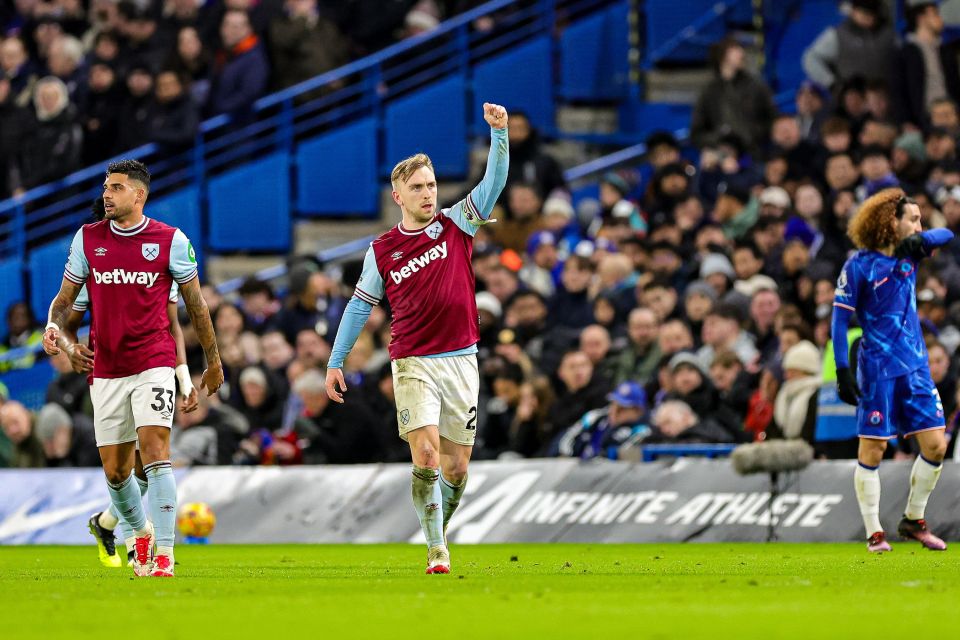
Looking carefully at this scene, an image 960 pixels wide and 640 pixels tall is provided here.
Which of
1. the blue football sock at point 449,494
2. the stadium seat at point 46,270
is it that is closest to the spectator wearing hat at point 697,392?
the blue football sock at point 449,494

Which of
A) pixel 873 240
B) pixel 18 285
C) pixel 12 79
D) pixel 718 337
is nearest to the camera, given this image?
pixel 873 240

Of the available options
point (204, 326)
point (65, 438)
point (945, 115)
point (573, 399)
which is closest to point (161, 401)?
point (204, 326)

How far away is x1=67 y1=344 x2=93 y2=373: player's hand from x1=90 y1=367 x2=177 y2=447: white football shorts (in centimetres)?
23

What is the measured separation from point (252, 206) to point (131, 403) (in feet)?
47.0

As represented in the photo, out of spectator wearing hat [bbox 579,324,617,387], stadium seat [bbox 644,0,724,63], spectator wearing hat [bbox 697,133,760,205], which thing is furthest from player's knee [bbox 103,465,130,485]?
stadium seat [bbox 644,0,724,63]

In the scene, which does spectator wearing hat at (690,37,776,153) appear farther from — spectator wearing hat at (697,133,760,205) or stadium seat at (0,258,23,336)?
stadium seat at (0,258,23,336)

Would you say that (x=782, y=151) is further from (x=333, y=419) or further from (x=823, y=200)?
(x=333, y=419)

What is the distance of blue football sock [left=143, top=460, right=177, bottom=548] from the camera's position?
35.1 feet

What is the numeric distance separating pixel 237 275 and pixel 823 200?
30.3 ft

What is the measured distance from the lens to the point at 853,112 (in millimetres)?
20484

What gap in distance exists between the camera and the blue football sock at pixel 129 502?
36.8 feet

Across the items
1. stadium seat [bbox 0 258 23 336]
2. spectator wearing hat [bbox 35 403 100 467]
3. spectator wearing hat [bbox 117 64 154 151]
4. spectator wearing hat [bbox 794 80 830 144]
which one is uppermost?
spectator wearing hat [bbox 117 64 154 151]

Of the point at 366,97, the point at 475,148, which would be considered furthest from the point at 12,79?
the point at 475,148

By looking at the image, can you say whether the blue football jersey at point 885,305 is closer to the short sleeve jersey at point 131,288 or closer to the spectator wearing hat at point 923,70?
the short sleeve jersey at point 131,288
